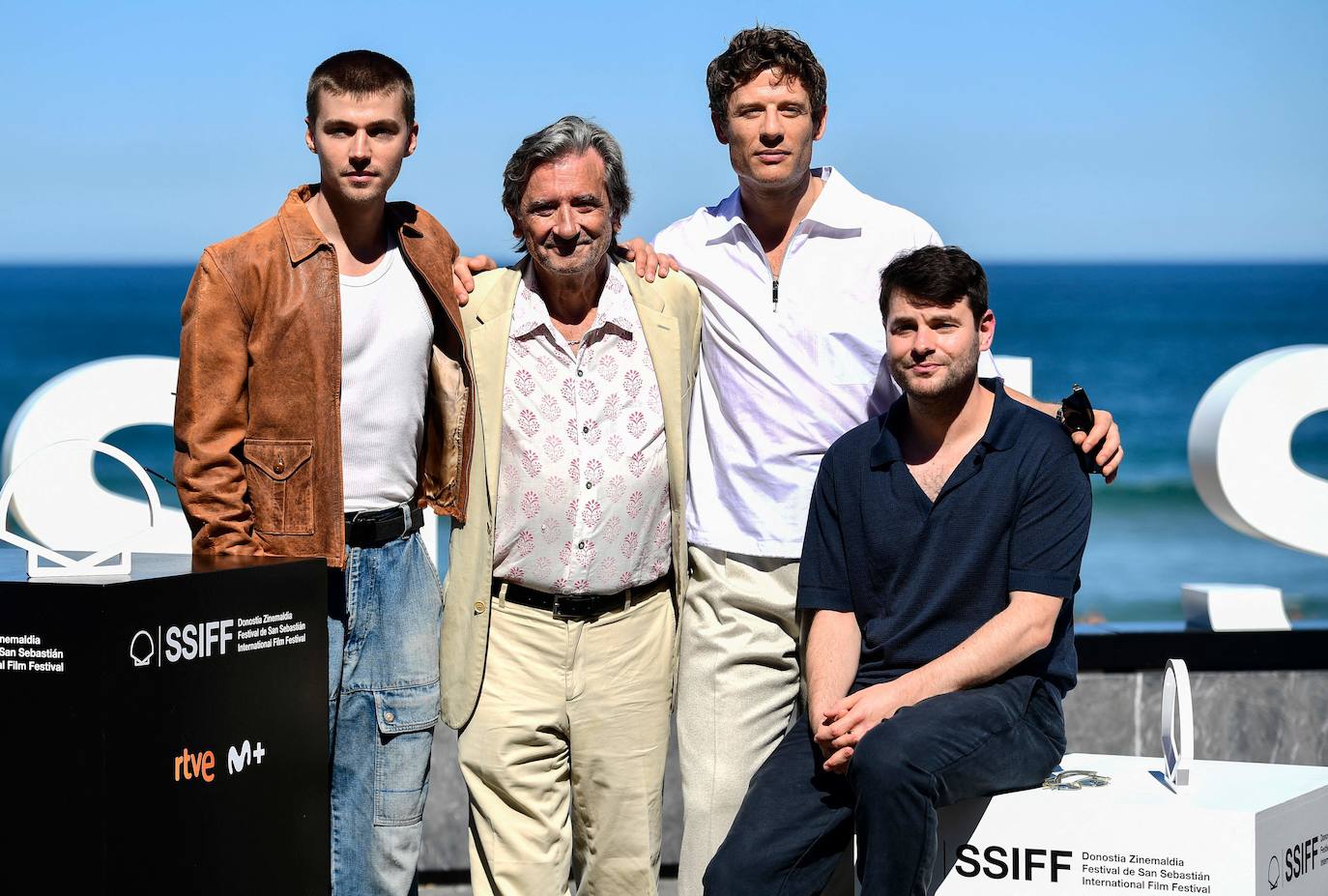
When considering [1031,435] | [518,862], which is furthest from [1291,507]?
[518,862]

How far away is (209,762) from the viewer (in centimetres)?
278

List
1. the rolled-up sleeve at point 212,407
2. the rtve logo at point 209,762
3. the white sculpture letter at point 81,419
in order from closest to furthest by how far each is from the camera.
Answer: the rtve logo at point 209,762
the rolled-up sleeve at point 212,407
the white sculpture letter at point 81,419

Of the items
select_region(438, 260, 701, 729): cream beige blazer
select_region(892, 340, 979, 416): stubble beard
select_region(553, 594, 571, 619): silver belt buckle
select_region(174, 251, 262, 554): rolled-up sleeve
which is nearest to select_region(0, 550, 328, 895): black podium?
select_region(174, 251, 262, 554): rolled-up sleeve

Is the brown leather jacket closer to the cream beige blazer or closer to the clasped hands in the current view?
the cream beige blazer

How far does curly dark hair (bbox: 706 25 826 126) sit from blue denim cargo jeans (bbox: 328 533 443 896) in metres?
1.32

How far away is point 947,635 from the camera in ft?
11.0

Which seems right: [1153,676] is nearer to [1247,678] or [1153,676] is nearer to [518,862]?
[1247,678]

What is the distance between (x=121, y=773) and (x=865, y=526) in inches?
64.4

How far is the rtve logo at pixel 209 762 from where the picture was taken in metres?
2.73

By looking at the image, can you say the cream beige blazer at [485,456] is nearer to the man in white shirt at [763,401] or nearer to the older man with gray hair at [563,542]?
the older man with gray hair at [563,542]

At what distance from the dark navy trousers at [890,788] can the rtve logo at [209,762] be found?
98 cm

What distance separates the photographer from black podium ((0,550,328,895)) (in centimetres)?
262

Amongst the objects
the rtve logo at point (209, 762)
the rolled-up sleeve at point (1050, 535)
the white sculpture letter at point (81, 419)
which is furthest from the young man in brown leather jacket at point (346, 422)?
the white sculpture letter at point (81, 419)

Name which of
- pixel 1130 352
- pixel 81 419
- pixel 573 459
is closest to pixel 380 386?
pixel 573 459
